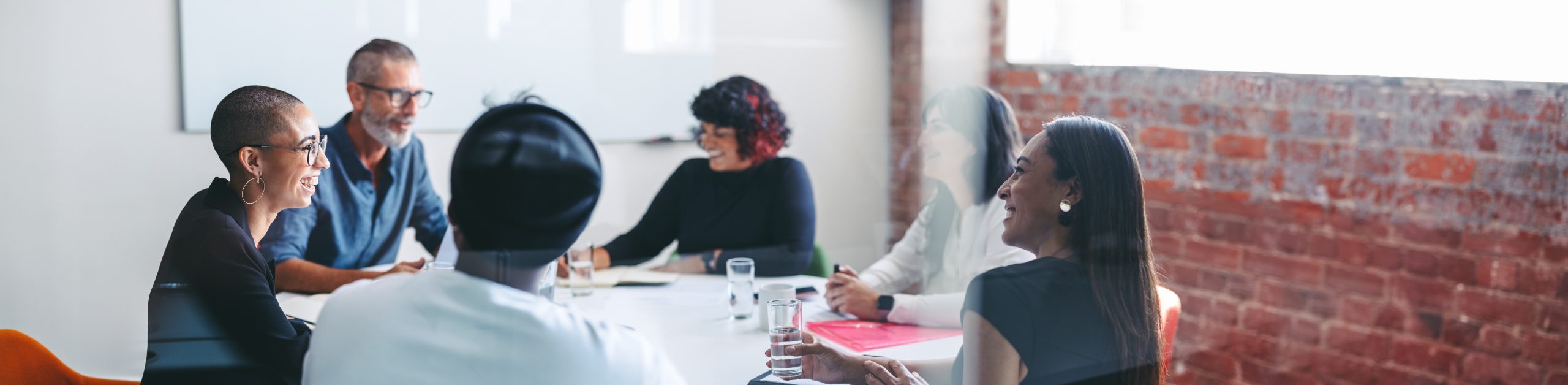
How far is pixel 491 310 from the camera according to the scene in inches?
46.0

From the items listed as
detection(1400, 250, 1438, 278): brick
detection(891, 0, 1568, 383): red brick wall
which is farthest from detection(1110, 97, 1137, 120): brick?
detection(1400, 250, 1438, 278): brick

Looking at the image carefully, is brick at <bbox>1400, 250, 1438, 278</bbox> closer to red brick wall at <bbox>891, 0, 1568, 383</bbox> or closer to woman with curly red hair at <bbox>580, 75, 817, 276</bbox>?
red brick wall at <bbox>891, 0, 1568, 383</bbox>

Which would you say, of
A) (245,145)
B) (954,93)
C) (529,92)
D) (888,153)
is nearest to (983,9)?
(888,153)

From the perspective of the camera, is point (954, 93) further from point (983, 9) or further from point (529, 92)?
point (529, 92)

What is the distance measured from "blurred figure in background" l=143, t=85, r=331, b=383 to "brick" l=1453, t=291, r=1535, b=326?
2269 mm

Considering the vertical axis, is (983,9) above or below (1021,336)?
above

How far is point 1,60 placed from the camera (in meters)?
1.39

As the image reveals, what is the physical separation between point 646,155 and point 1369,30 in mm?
1613

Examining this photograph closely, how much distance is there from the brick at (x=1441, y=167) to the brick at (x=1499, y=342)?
0.34 meters

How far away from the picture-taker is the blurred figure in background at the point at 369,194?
143 cm

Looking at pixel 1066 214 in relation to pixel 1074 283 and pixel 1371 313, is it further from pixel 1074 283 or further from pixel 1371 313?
pixel 1371 313

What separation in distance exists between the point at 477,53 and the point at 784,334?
101 centimetres

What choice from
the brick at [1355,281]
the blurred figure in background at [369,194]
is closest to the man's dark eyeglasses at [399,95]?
the blurred figure in background at [369,194]

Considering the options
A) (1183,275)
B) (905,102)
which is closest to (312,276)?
(905,102)
